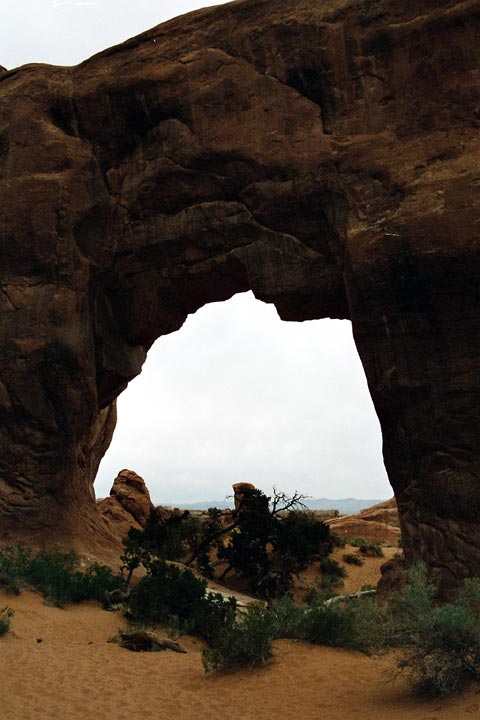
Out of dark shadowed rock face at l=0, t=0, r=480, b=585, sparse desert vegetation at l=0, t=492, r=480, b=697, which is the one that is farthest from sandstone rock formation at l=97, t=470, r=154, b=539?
dark shadowed rock face at l=0, t=0, r=480, b=585

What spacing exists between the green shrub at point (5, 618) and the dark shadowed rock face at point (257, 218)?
383 cm

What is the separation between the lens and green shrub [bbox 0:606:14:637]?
1026cm

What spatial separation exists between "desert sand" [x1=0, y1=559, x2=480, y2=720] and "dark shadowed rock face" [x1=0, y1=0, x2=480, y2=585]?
124 inches

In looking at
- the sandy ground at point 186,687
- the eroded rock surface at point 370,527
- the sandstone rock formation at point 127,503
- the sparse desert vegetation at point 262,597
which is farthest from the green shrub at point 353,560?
the sandy ground at point 186,687

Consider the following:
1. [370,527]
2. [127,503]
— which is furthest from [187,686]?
[370,527]

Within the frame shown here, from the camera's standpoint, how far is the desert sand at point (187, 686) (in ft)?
23.9

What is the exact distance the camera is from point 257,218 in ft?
46.2

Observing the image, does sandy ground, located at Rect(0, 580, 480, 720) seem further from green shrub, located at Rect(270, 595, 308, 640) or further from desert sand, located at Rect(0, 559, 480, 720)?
green shrub, located at Rect(270, 595, 308, 640)

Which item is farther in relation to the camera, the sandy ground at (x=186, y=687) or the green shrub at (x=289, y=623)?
the green shrub at (x=289, y=623)

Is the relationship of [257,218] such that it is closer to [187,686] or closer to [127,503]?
[187,686]

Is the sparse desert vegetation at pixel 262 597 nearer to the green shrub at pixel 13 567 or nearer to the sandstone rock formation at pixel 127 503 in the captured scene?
the green shrub at pixel 13 567

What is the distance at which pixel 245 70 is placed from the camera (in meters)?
14.2

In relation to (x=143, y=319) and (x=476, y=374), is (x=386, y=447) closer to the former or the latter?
(x=476, y=374)

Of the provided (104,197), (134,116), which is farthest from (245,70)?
(104,197)
